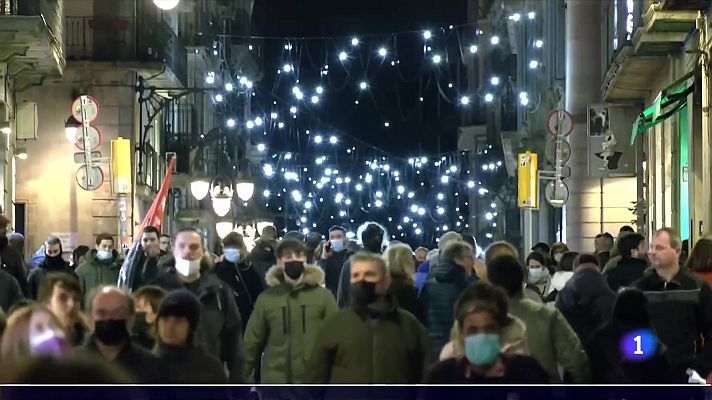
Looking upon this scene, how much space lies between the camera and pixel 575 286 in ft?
37.6

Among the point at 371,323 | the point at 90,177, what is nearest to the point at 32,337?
the point at 371,323

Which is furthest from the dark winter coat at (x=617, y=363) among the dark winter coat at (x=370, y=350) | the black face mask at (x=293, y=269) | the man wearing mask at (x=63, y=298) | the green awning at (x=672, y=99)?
the green awning at (x=672, y=99)

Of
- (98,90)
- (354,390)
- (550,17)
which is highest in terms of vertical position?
(550,17)

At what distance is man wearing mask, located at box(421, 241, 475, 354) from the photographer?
10.6 m

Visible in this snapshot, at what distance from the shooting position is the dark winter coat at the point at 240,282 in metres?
12.6

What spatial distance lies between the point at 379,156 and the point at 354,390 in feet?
225

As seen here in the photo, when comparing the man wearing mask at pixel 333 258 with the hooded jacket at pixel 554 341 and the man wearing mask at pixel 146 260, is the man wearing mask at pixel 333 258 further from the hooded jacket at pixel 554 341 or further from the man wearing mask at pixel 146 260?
the hooded jacket at pixel 554 341

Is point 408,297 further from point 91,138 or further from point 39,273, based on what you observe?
point 91,138

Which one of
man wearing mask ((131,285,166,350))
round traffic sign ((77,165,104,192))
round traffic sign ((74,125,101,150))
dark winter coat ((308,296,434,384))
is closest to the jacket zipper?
man wearing mask ((131,285,166,350))

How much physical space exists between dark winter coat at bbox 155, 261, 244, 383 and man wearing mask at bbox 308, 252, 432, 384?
46.7 inches

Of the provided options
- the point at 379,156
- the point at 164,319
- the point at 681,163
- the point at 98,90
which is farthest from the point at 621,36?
the point at 379,156

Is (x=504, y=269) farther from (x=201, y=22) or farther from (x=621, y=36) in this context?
(x=201, y=22)

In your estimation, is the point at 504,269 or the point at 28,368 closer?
the point at 28,368

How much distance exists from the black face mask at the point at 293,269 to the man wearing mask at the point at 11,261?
5.14 metres
